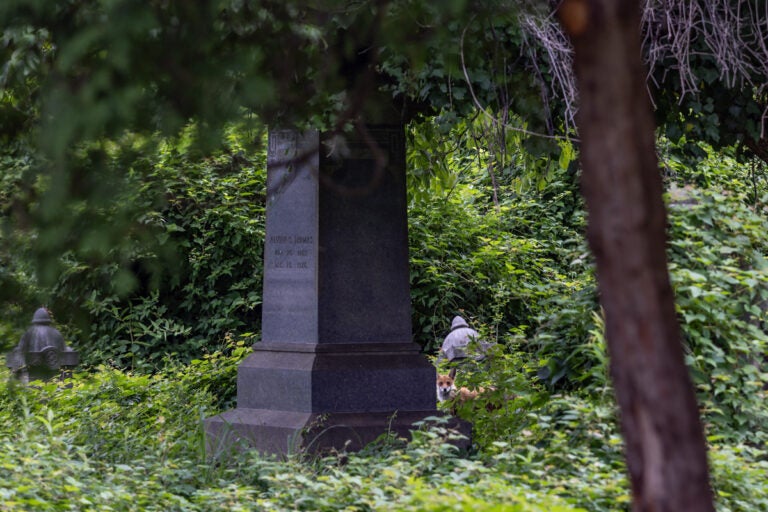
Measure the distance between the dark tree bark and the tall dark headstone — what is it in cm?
417

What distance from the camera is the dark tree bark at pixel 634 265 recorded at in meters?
2.42

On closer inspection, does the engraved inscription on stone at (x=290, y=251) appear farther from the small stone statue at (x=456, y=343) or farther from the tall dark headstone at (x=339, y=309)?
the small stone statue at (x=456, y=343)

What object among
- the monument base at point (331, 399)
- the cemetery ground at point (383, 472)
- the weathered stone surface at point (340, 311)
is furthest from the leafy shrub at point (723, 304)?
the weathered stone surface at point (340, 311)

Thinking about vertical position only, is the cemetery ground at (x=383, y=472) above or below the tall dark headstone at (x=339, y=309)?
below

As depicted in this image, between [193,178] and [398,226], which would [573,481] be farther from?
[193,178]

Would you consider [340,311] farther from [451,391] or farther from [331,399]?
[451,391]

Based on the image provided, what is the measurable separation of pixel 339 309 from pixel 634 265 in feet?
14.7

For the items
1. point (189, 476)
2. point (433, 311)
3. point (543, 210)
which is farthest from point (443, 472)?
point (543, 210)

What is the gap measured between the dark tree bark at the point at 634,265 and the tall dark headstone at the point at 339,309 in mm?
4166

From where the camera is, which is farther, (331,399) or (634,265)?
(331,399)

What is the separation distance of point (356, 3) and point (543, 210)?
8.03 m

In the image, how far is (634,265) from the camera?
2469 mm

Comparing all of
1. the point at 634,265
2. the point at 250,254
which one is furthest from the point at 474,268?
the point at 634,265

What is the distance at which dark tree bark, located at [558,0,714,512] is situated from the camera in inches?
95.4
